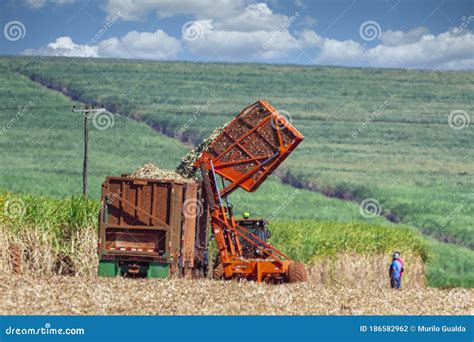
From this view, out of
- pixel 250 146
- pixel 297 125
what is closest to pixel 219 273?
pixel 250 146

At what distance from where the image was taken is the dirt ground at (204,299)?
1612cm

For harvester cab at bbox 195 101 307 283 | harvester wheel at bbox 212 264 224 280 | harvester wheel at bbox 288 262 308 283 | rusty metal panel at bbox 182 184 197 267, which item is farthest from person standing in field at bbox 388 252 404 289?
rusty metal panel at bbox 182 184 197 267

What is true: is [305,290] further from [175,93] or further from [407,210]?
[175,93]

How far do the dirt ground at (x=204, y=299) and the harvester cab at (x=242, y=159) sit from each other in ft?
5.88

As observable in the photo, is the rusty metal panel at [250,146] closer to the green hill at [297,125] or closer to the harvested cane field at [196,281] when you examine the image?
the harvested cane field at [196,281]

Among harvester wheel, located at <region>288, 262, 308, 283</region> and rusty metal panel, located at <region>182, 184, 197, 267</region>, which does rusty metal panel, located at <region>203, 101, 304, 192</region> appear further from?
harvester wheel, located at <region>288, 262, 308, 283</region>

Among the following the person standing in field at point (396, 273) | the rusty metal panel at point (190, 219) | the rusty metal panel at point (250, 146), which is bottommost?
the person standing in field at point (396, 273)

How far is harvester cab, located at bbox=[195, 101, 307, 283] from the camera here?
22.6 meters

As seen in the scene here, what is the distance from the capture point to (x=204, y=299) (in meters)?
17.6

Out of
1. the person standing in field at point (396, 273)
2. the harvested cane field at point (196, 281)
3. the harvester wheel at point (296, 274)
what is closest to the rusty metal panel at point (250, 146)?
the harvester wheel at point (296, 274)

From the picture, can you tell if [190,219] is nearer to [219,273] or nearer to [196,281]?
[219,273]

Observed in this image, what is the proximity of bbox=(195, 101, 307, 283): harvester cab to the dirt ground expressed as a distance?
1.79 meters

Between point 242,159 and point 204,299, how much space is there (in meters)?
5.75

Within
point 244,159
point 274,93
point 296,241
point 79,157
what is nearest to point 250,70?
point 274,93
